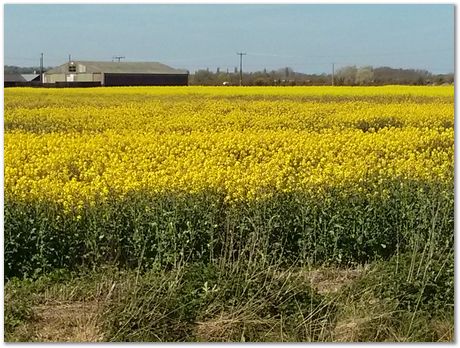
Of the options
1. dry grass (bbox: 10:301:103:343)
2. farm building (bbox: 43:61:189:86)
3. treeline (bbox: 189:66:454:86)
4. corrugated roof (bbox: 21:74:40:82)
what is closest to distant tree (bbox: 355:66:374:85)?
treeline (bbox: 189:66:454:86)

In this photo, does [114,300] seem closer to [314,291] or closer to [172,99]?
[314,291]

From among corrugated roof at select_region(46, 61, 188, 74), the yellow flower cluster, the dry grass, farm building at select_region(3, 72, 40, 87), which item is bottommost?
the dry grass

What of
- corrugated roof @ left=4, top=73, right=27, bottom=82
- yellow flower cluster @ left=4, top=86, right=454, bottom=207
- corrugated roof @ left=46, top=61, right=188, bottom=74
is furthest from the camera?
yellow flower cluster @ left=4, top=86, right=454, bottom=207

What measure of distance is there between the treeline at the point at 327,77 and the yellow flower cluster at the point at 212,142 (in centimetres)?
18

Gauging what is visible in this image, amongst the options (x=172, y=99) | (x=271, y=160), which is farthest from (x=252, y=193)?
(x=172, y=99)

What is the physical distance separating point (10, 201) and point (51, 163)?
44cm

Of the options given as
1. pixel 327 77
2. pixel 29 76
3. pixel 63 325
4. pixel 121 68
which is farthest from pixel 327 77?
pixel 63 325

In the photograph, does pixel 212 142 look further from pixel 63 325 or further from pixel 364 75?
pixel 63 325

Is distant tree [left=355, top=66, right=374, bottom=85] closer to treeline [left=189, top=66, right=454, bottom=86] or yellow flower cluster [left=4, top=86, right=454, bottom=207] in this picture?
treeline [left=189, top=66, right=454, bottom=86]

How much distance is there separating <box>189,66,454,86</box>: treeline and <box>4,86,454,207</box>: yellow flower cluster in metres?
0.18

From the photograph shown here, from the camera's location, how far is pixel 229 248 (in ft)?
14.5

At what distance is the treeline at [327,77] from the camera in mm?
4281

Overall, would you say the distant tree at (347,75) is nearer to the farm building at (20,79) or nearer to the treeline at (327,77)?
the treeline at (327,77)

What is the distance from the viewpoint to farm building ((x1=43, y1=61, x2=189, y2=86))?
14.0ft
